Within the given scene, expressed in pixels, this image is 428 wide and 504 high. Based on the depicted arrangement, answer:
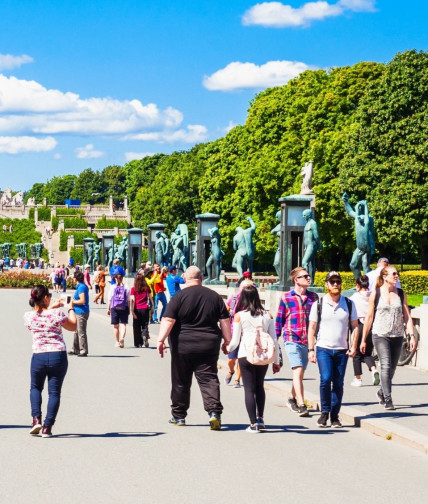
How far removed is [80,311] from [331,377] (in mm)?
8440

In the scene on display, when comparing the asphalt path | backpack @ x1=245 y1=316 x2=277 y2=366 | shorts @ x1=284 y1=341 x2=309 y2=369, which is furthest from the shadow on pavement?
shorts @ x1=284 y1=341 x2=309 y2=369

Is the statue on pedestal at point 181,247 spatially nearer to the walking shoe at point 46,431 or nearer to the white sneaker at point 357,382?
the white sneaker at point 357,382

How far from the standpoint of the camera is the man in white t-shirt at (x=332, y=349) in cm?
1052

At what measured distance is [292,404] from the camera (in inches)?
452

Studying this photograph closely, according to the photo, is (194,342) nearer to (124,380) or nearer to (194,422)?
(194,422)

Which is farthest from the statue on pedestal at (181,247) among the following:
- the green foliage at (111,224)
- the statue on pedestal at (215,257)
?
the green foliage at (111,224)

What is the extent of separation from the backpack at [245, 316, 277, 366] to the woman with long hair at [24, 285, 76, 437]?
1.75 m

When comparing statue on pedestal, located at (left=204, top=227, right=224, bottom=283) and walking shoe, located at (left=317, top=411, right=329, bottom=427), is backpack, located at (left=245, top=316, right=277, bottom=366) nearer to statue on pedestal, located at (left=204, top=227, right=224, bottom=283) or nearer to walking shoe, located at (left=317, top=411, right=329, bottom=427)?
walking shoe, located at (left=317, top=411, right=329, bottom=427)

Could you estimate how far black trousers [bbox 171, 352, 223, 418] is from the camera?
406 inches

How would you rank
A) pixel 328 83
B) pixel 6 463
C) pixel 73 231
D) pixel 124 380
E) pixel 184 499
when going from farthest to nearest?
pixel 73 231
pixel 328 83
pixel 124 380
pixel 6 463
pixel 184 499

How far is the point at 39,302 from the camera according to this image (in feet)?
32.3

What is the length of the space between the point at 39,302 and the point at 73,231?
130611 millimetres

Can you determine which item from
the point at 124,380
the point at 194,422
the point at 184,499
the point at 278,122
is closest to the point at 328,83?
the point at 278,122

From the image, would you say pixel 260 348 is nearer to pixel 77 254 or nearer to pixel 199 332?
pixel 199 332
